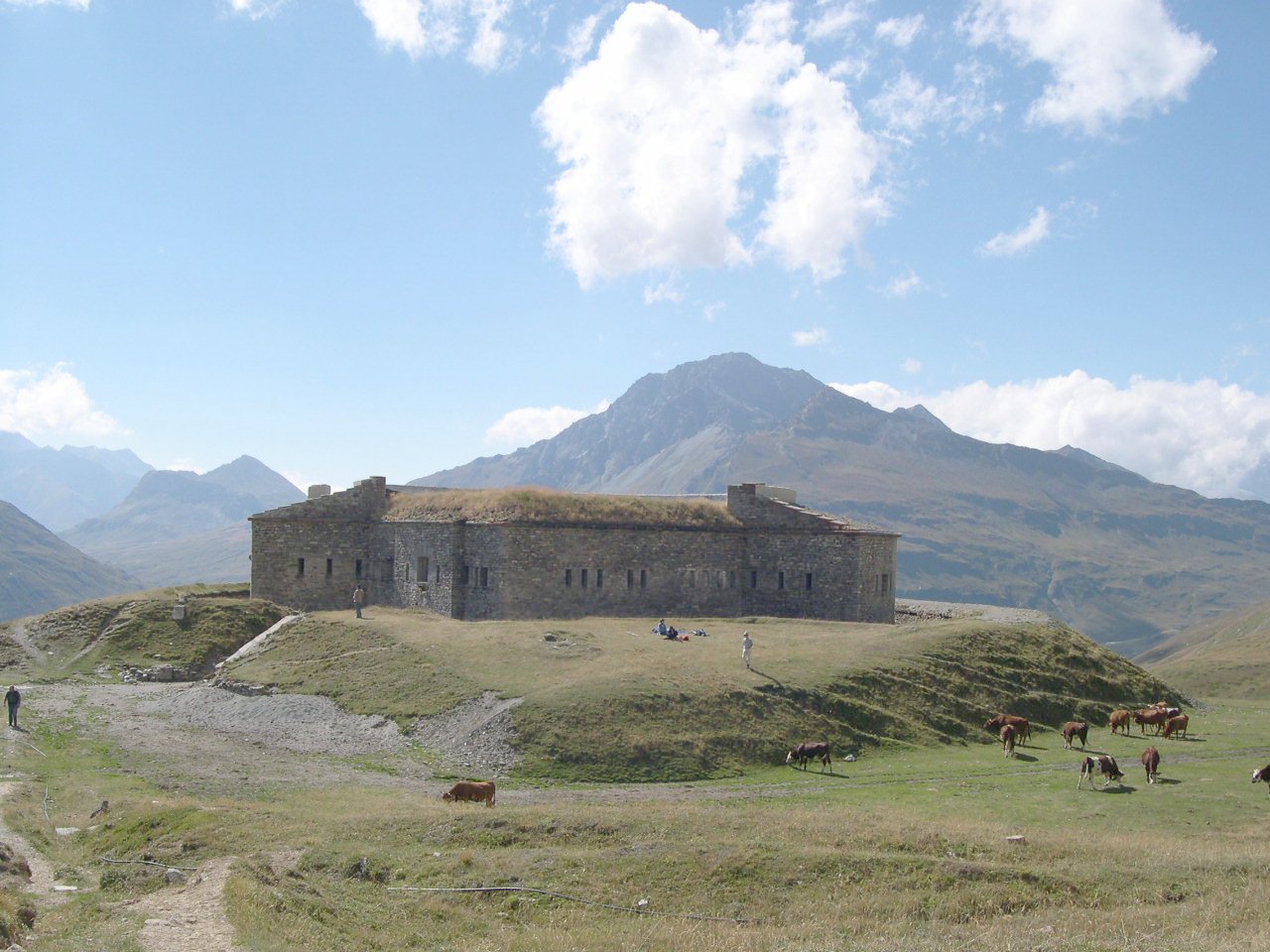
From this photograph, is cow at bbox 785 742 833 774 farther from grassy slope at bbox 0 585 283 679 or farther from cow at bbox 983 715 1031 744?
grassy slope at bbox 0 585 283 679

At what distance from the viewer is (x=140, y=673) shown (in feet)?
169

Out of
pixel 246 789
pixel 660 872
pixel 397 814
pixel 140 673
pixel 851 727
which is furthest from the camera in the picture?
pixel 140 673

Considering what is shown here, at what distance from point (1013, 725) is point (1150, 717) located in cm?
785

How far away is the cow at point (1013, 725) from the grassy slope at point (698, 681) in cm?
72

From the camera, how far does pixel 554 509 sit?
6153cm

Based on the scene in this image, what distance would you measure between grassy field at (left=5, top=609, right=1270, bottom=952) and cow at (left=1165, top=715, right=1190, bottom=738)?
34.3 inches

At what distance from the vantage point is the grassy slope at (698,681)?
35.3 m

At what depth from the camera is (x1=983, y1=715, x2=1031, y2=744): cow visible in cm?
3881

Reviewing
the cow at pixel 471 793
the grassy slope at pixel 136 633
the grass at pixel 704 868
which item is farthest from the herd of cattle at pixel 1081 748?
the grassy slope at pixel 136 633

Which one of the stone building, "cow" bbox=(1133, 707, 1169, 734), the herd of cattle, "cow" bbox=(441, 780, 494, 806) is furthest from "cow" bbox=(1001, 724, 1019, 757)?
the stone building

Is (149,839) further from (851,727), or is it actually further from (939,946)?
(851,727)

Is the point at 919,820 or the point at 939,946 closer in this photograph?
the point at 939,946

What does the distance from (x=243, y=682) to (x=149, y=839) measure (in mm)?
23009

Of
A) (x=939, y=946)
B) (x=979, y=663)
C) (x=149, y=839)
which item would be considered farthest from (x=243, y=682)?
(x=939, y=946)
